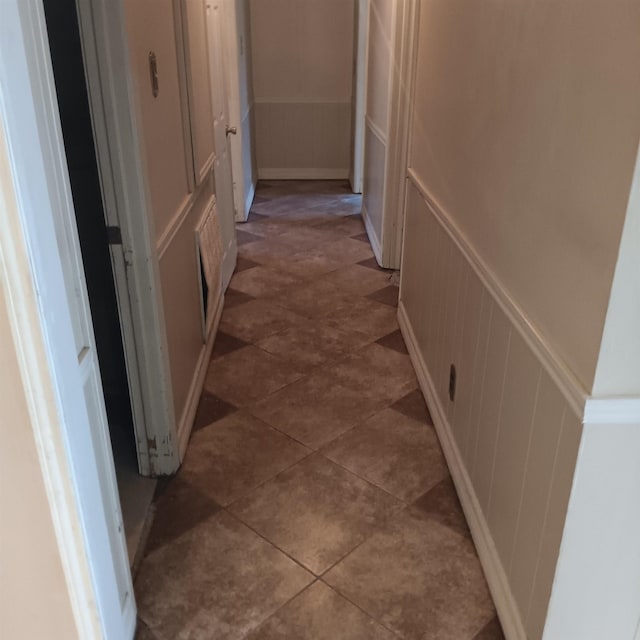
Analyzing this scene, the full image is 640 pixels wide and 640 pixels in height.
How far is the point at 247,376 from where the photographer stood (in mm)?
2992

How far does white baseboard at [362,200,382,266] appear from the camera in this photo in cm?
444

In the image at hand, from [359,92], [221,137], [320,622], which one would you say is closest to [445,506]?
[320,622]

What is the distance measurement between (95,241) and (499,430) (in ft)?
5.56

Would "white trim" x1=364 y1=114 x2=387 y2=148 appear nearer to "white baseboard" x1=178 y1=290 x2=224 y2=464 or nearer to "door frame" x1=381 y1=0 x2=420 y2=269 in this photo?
"door frame" x1=381 y1=0 x2=420 y2=269

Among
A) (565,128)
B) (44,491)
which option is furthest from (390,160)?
(44,491)

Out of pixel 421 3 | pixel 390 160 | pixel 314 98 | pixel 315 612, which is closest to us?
pixel 315 612

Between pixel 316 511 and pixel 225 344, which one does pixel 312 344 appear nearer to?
pixel 225 344

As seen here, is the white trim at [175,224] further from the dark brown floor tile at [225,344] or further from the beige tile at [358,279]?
the beige tile at [358,279]

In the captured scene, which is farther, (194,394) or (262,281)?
(262,281)

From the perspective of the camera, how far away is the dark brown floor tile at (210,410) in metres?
2.64

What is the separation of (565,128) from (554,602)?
101cm

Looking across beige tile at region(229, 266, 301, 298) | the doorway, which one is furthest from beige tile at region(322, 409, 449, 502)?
beige tile at region(229, 266, 301, 298)

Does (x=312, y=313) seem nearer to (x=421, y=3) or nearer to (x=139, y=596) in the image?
(x=421, y=3)

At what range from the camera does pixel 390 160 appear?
397 cm
